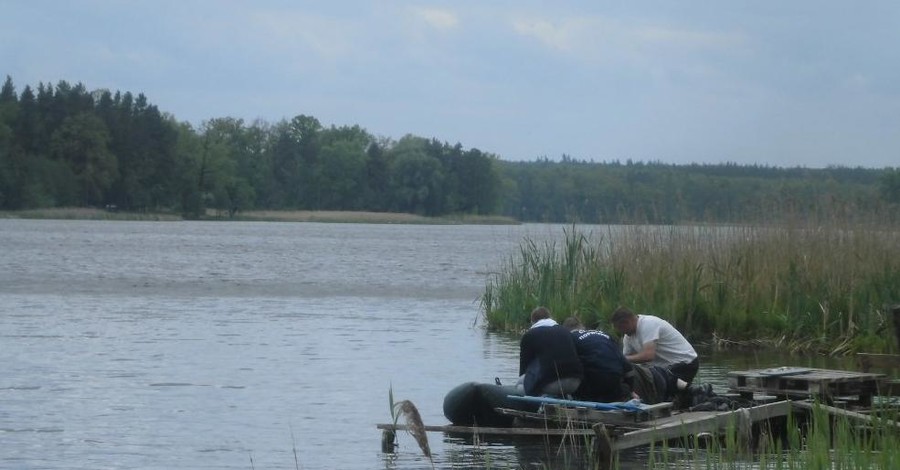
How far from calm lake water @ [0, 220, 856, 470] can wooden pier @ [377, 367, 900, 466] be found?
325mm

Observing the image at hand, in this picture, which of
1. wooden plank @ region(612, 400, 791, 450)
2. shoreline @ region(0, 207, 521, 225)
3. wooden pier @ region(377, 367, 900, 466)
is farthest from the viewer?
shoreline @ region(0, 207, 521, 225)

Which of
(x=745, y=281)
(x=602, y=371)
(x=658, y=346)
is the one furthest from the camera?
(x=745, y=281)

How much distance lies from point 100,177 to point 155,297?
79.0 meters

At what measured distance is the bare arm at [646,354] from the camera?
14500 mm

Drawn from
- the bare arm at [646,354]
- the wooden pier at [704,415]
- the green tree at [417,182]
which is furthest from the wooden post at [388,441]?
the green tree at [417,182]

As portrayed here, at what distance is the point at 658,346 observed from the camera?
48.1 feet

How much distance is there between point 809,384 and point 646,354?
173 centimetres


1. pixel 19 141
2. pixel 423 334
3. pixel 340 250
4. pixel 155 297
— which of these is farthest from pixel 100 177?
pixel 423 334

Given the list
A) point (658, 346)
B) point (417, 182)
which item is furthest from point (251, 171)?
point (658, 346)

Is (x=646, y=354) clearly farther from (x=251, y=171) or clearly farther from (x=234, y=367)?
(x=251, y=171)

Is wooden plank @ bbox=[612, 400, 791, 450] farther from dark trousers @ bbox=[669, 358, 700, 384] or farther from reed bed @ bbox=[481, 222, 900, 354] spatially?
reed bed @ bbox=[481, 222, 900, 354]

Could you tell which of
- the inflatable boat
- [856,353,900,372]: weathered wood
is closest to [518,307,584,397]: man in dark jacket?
the inflatable boat

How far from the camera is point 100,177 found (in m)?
111

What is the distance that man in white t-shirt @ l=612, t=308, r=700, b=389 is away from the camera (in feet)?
47.7
